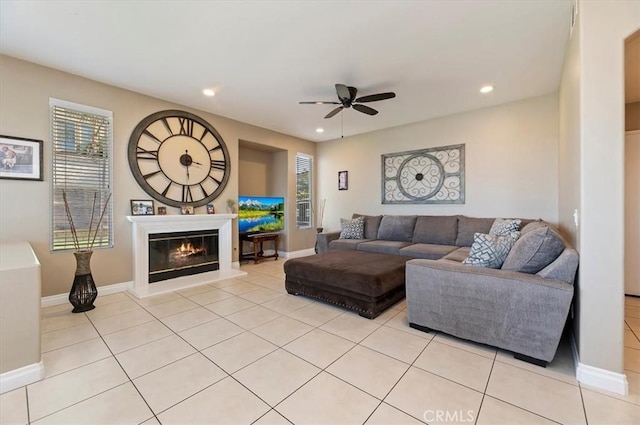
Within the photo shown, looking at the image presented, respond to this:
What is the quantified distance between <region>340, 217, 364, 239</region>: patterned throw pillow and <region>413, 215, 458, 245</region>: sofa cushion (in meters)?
1.02

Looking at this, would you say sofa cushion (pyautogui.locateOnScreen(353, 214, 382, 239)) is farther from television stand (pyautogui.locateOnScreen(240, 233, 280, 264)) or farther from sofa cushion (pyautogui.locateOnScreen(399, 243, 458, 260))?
television stand (pyautogui.locateOnScreen(240, 233, 280, 264))

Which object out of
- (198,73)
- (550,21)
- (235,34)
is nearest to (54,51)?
(198,73)

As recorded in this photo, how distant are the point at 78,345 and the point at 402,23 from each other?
4.00m

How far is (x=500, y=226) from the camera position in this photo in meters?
3.82

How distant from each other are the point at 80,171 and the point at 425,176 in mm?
5371

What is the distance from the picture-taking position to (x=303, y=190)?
22.0 ft

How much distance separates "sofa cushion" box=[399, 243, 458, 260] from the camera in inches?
158

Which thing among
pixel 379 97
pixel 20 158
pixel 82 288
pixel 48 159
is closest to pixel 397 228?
pixel 379 97

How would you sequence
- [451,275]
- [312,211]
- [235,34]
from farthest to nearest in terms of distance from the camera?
[312,211] < [235,34] < [451,275]

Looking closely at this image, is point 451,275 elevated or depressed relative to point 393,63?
depressed

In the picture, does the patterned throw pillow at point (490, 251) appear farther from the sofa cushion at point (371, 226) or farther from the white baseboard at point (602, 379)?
the sofa cushion at point (371, 226)

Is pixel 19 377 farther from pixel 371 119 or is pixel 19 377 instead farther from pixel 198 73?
pixel 371 119

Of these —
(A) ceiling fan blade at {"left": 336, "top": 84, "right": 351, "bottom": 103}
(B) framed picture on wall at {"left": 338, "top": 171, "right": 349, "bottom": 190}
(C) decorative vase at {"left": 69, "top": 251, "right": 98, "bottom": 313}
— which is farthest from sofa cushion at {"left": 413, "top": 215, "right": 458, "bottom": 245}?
(C) decorative vase at {"left": 69, "top": 251, "right": 98, "bottom": 313}

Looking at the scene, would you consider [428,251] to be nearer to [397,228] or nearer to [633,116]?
[397,228]
